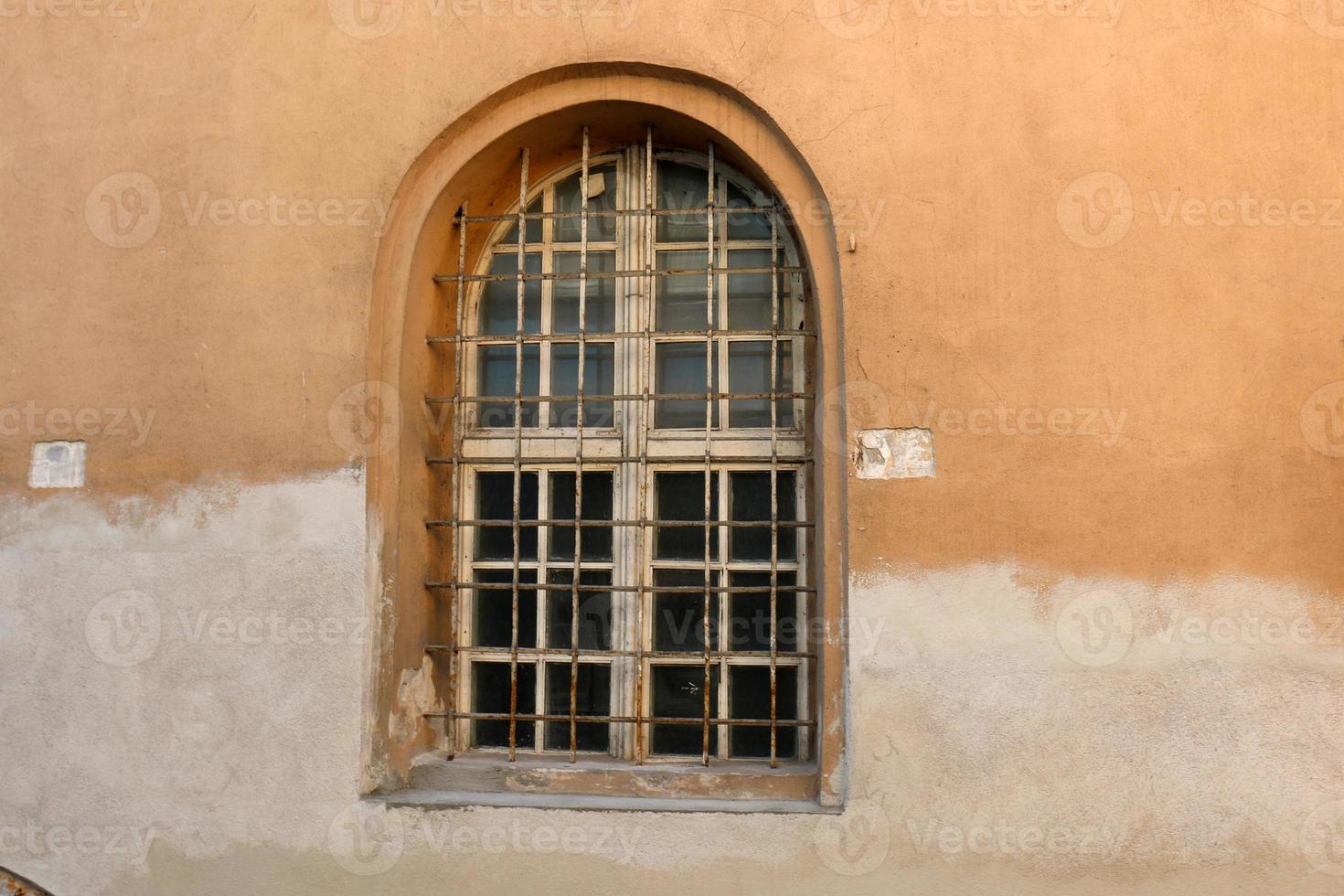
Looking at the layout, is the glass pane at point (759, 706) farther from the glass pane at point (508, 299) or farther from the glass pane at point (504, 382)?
the glass pane at point (508, 299)

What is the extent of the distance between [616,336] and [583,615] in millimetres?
960

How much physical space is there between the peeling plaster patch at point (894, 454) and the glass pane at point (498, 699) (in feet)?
4.36

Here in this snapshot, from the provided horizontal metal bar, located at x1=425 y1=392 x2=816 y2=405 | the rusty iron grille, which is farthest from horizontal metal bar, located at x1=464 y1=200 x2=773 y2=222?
horizontal metal bar, located at x1=425 y1=392 x2=816 y2=405

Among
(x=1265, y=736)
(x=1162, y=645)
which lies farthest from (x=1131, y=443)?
(x=1265, y=736)

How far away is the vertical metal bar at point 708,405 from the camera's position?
3.36 m

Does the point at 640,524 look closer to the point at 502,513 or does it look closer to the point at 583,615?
the point at 583,615

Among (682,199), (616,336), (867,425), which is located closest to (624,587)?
(616,336)

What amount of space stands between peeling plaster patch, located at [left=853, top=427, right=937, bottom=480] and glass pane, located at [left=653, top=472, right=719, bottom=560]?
0.56 meters

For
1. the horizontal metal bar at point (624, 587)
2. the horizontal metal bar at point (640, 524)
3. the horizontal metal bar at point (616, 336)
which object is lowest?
the horizontal metal bar at point (624, 587)

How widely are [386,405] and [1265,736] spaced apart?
2.85 metres

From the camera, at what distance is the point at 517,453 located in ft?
11.5

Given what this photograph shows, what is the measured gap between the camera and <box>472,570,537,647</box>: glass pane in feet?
11.7

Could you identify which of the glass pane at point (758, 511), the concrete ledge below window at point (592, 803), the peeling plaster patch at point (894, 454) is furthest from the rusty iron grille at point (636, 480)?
the peeling plaster patch at point (894, 454)

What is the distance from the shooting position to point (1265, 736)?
2994 millimetres
